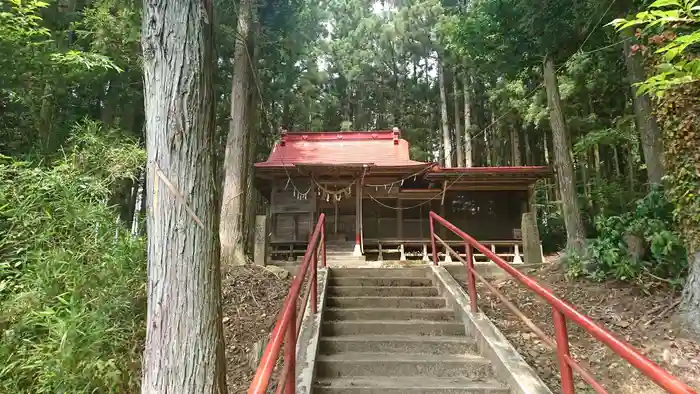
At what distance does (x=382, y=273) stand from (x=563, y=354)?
10.9ft

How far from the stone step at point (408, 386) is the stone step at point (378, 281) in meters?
2.17

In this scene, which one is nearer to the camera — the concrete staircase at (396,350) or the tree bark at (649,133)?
the concrete staircase at (396,350)

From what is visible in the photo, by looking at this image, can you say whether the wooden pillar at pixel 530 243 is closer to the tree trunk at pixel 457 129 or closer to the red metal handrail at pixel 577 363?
the red metal handrail at pixel 577 363

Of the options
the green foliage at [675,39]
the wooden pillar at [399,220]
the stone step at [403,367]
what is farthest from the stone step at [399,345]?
the wooden pillar at [399,220]

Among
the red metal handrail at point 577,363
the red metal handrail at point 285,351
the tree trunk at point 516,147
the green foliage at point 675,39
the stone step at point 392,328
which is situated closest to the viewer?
the red metal handrail at point 577,363

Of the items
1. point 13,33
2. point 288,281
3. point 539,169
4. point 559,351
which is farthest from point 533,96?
point 13,33

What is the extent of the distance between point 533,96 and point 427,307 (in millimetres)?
11913

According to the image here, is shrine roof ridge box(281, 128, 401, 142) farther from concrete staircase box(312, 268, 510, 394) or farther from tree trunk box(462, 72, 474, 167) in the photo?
concrete staircase box(312, 268, 510, 394)

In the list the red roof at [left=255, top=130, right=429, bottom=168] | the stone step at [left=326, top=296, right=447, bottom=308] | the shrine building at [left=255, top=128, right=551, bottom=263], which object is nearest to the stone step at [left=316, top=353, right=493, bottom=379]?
the stone step at [left=326, top=296, right=447, bottom=308]

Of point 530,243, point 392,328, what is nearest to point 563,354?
point 392,328

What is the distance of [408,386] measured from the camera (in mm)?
2930

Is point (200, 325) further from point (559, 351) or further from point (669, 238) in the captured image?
point (669, 238)

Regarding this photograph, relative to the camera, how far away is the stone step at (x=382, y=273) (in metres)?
5.48

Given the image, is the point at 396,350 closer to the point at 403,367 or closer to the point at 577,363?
the point at 403,367
